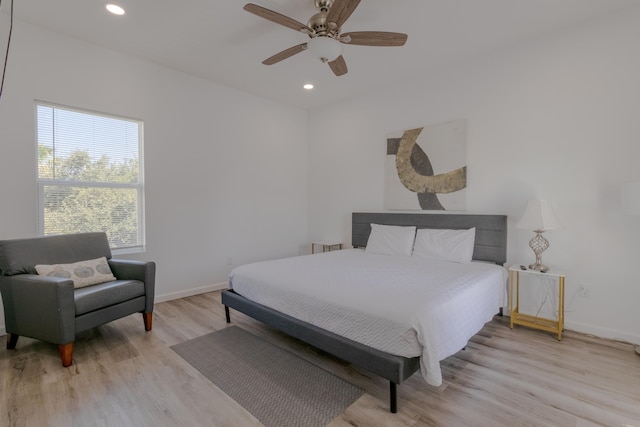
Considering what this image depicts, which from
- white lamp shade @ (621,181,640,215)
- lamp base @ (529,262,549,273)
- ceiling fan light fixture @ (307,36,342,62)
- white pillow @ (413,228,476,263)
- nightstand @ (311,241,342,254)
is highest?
ceiling fan light fixture @ (307,36,342,62)

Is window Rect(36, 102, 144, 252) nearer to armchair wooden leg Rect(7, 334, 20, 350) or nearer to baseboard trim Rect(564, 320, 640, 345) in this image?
armchair wooden leg Rect(7, 334, 20, 350)

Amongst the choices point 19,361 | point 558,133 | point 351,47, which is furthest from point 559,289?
point 19,361

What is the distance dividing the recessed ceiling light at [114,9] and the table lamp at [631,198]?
4.50 meters

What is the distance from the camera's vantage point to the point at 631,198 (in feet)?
7.86

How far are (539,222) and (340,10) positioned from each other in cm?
250

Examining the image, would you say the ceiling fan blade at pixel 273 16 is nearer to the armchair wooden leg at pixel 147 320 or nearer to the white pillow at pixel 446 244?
the white pillow at pixel 446 244

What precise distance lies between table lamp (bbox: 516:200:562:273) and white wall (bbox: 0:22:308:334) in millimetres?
3533

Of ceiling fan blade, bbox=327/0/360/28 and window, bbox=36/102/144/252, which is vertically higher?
ceiling fan blade, bbox=327/0/360/28

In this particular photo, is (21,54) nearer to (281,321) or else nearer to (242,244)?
(242,244)

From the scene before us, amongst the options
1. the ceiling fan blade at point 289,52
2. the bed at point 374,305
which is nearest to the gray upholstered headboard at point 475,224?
the bed at point 374,305

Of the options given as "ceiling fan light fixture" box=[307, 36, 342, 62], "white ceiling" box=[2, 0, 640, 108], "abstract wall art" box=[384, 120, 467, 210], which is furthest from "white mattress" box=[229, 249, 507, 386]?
"white ceiling" box=[2, 0, 640, 108]

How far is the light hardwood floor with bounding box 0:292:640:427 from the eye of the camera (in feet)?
5.85

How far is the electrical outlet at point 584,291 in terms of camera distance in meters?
2.94

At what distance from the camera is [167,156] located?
388 centimetres
